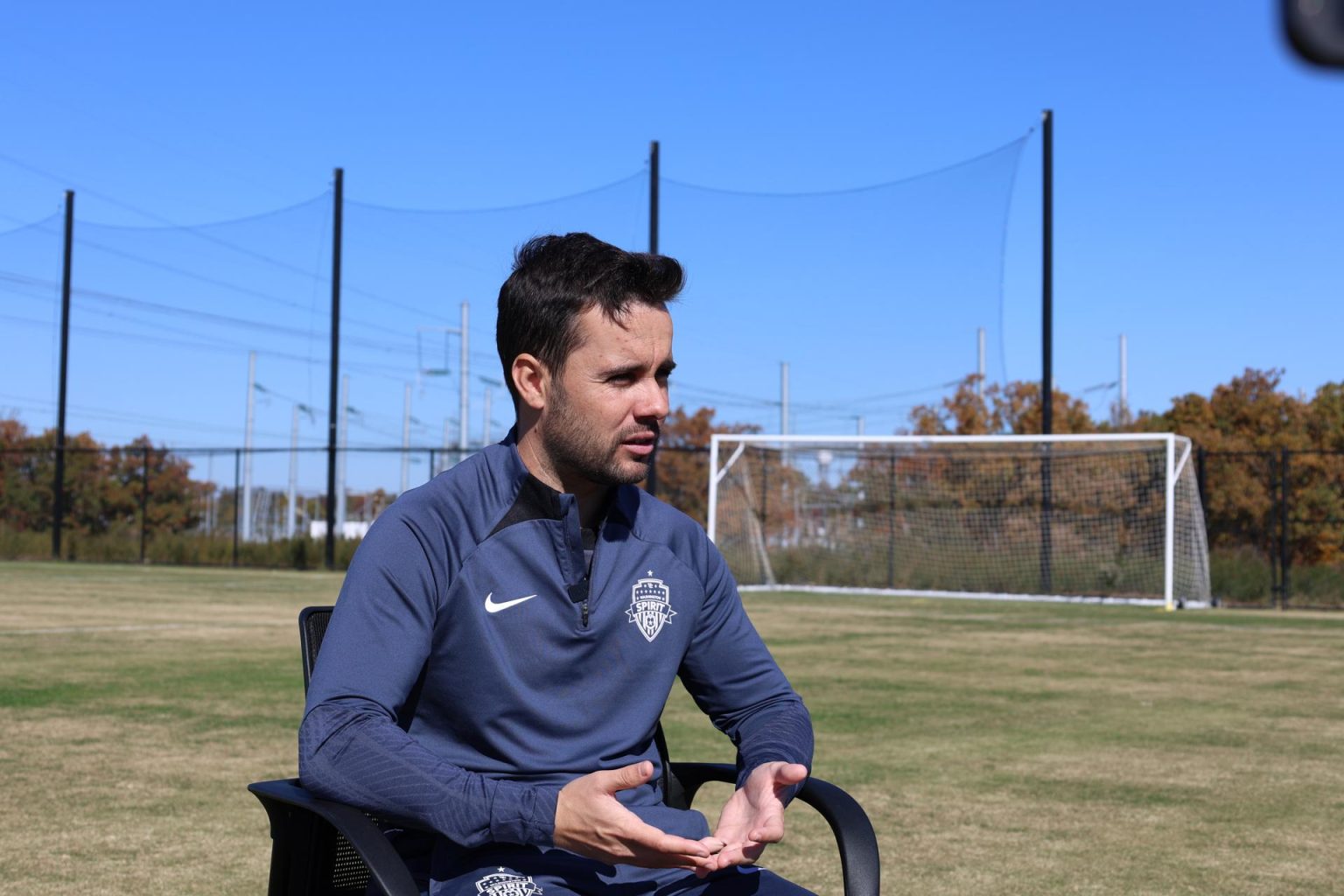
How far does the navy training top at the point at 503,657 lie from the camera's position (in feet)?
6.88

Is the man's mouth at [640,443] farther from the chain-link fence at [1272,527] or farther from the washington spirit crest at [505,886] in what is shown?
the chain-link fence at [1272,527]

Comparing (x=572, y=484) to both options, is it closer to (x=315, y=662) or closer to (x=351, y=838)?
(x=315, y=662)

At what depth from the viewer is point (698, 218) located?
110 feet

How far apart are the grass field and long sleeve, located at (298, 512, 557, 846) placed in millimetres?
2656

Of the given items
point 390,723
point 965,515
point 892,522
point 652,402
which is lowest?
point 390,723

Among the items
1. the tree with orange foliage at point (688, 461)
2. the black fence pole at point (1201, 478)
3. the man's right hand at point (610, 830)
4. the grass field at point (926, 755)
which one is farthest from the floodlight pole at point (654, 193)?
the man's right hand at point (610, 830)

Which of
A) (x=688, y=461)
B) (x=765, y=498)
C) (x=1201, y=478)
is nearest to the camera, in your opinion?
(x=1201, y=478)

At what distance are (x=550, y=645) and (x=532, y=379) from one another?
0.44 meters

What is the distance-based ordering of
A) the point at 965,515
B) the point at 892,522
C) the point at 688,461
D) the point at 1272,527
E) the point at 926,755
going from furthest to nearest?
the point at 688,461, the point at 892,522, the point at 965,515, the point at 1272,527, the point at 926,755

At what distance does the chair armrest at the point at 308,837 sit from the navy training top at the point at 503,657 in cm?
3

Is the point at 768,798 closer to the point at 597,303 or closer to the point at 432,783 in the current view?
the point at 432,783

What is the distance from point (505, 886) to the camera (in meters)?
2.16

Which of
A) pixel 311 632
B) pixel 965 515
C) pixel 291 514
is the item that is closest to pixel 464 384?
pixel 291 514

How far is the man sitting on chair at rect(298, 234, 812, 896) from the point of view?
209cm
